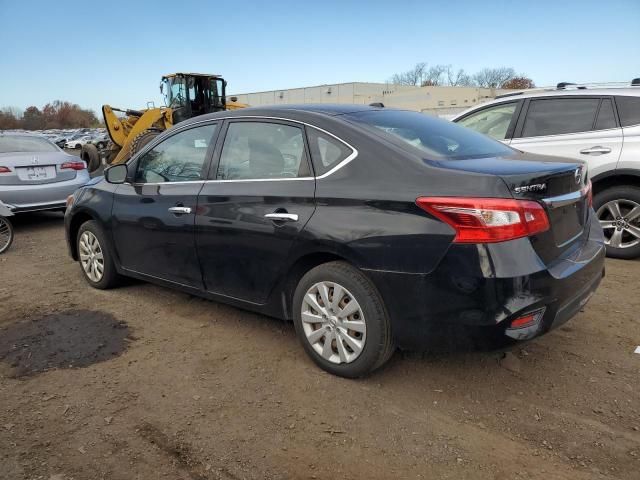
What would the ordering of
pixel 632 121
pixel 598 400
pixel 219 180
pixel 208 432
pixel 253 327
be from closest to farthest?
pixel 208 432
pixel 598 400
pixel 219 180
pixel 253 327
pixel 632 121

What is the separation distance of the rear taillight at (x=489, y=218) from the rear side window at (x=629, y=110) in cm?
366

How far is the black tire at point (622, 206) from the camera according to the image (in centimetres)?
527

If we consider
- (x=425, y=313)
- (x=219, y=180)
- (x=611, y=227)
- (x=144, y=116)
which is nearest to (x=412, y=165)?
(x=425, y=313)

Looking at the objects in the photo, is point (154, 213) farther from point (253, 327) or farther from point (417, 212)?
point (417, 212)

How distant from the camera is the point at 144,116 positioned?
1352cm

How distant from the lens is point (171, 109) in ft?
44.9

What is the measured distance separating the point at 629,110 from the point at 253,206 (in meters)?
4.38

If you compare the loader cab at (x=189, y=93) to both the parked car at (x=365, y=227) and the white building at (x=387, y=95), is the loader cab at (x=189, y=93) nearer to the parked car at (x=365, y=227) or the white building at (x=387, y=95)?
the parked car at (x=365, y=227)

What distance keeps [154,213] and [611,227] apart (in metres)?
4.75

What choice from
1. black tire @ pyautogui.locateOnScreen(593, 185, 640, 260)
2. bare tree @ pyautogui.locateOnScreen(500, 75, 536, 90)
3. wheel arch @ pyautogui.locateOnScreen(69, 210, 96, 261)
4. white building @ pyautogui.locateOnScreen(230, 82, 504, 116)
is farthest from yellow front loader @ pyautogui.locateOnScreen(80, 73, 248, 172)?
bare tree @ pyautogui.locateOnScreen(500, 75, 536, 90)

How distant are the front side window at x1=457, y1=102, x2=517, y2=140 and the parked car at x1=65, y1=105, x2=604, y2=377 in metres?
2.73

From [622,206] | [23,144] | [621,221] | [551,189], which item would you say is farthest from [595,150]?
[23,144]

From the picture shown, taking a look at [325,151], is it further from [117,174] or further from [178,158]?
[117,174]

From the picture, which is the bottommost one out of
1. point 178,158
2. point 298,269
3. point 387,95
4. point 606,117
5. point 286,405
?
point 286,405
